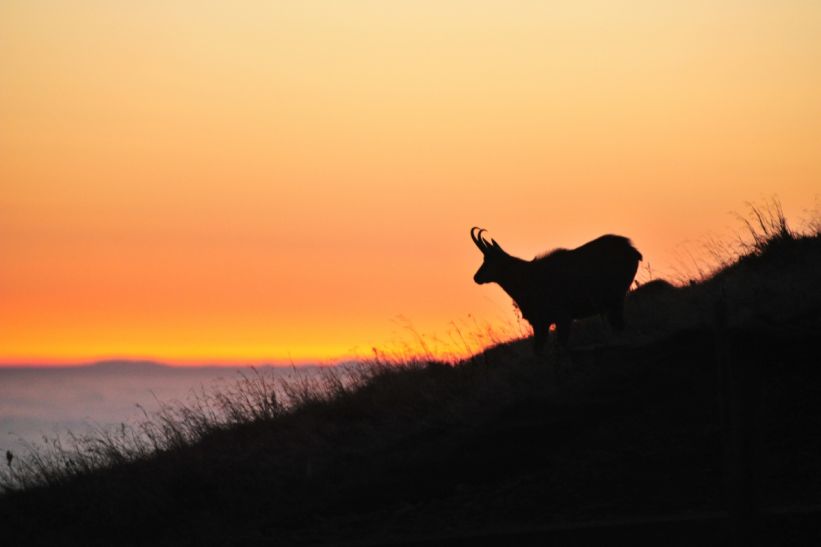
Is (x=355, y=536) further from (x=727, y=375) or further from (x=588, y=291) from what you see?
(x=588, y=291)

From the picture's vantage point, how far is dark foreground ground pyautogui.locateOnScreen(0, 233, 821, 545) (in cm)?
938

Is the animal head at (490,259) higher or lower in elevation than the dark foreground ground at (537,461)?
higher

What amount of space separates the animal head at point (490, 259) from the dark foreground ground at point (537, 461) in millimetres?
2115

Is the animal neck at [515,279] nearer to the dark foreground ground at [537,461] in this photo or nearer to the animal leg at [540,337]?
the animal leg at [540,337]

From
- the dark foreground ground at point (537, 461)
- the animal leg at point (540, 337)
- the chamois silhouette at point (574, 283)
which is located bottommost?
the dark foreground ground at point (537, 461)

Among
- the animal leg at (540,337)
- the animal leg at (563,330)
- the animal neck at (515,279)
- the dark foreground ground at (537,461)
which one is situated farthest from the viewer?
the animal neck at (515,279)

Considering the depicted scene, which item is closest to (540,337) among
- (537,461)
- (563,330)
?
(563,330)

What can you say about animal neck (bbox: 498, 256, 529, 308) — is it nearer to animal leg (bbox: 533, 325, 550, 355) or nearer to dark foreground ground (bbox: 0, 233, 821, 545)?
animal leg (bbox: 533, 325, 550, 355)

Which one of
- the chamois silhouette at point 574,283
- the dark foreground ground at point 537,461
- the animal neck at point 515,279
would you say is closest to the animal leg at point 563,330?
the chamois silhouette at point 574,283

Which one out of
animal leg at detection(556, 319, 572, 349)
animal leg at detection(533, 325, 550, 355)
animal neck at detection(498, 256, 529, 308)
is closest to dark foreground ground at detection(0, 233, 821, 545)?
animal leg at detection(556, 319, 572, 349)

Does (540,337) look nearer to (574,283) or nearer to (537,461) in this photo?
(574,283)

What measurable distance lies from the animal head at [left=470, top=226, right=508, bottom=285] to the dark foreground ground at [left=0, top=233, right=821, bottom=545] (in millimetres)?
2115

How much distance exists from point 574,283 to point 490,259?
1.78 m

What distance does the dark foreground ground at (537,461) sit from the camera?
9.38 metres
